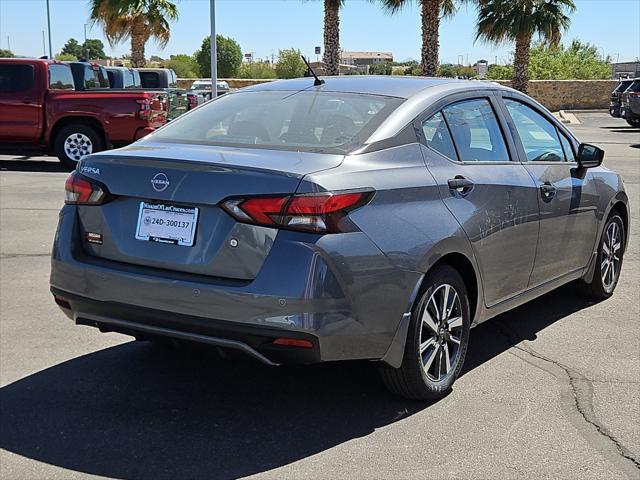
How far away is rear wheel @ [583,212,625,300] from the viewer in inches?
247

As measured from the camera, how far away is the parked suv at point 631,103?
29.3 metres

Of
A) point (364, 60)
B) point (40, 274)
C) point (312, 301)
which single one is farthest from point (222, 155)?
point (364, 60)

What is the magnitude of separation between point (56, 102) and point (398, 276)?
12606 millimetres

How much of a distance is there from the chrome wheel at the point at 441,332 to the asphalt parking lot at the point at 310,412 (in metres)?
0.19

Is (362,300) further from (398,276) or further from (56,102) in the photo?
(56,102)

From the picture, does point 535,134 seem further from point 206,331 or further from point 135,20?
point 135,20

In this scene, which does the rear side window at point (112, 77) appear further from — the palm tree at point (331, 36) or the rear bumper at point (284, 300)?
the rear bumper at point (284, 300)

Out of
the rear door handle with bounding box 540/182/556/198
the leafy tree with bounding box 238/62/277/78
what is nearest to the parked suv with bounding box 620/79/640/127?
the rear door handle with bounding box 540/182/556/198

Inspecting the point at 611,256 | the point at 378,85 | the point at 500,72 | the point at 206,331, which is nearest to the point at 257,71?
the point at 500,72

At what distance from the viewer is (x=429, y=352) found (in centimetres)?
429

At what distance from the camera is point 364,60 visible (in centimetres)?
16038

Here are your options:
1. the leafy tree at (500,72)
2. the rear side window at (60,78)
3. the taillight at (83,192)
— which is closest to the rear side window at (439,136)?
the taillight at (83,192)

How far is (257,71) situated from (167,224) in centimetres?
6305

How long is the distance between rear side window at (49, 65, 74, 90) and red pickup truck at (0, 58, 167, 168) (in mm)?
22
